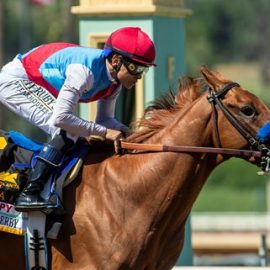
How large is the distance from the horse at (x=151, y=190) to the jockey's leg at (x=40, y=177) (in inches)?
6.4

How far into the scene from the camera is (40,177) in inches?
260

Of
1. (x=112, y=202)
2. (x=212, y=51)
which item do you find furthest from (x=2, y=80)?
(x=212, y=51)

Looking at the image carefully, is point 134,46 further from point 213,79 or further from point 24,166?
point 24,166

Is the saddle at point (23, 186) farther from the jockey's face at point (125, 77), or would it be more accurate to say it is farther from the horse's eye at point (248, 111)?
the horse's eye at point (248, 111)

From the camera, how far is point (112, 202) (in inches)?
260

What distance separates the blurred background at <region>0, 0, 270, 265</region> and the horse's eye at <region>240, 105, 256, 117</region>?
12775 mm

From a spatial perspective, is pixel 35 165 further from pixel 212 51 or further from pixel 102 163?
pixel 212 51

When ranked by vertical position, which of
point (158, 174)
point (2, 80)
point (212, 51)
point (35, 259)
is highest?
point (2, 80)

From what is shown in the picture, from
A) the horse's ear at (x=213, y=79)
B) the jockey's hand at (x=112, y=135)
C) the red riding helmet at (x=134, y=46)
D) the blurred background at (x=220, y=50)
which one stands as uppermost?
the red riding helmet at (x=134, y=46)

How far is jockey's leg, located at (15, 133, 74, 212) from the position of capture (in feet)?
21.5

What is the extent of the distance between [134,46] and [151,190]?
Result: 85 cm

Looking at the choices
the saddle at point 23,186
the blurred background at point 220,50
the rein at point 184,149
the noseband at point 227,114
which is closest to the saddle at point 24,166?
the saddle at point 23,186

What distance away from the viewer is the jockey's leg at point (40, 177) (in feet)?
21.5

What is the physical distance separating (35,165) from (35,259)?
55cm
